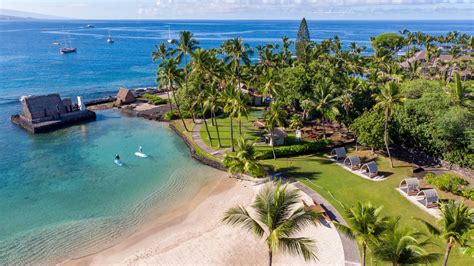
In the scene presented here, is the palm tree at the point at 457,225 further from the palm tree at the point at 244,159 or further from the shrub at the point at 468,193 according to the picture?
the palm tree at the point at 244,159

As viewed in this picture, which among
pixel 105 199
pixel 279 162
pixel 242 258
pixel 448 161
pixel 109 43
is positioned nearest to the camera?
pixel 242 258

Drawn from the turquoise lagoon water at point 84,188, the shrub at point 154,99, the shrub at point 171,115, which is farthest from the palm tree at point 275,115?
the shrub at point 154,99

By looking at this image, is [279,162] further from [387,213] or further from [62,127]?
[62,127]

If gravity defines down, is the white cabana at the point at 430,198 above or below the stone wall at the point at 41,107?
below

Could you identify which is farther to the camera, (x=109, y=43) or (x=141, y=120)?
(x=109, y=43)

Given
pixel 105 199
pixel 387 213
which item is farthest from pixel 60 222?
pixel 387 213

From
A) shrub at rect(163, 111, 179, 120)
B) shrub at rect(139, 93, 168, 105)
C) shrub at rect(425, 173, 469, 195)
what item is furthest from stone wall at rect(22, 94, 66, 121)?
shrub at rect(425, 173, 469, 195)

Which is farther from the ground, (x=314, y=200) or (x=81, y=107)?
(x=81, y=107)
